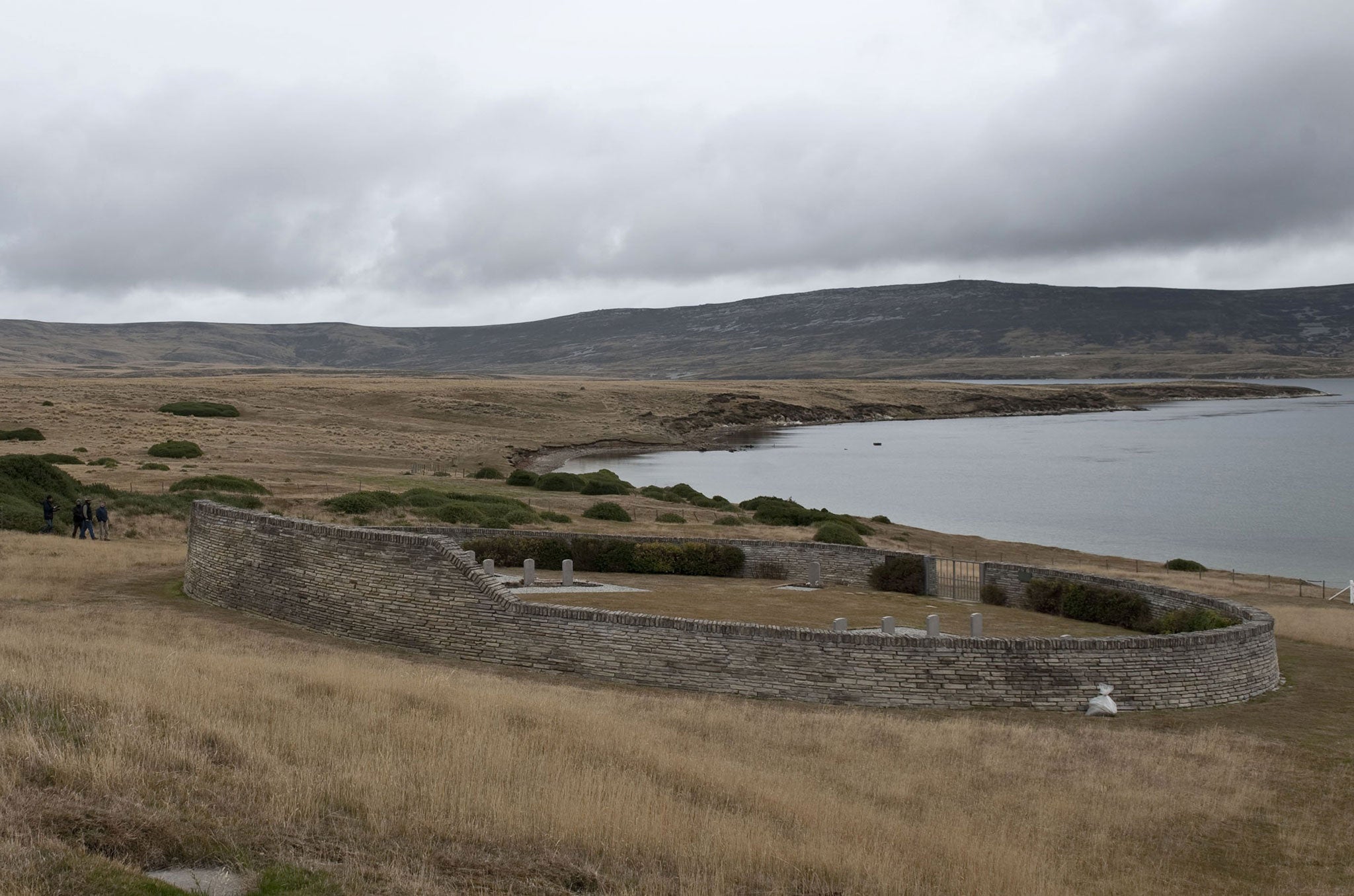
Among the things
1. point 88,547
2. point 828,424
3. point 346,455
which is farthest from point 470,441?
point 828,424

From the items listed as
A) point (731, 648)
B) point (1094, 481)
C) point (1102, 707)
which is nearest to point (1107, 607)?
point (1102, 707)

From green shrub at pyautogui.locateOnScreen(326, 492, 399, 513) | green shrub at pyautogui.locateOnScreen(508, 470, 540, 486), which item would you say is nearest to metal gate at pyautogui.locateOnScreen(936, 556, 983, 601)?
green shrub at pyautogui.locateOnScreen(326, 492, 399, 513)

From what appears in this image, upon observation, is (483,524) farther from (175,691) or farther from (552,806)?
(552,806)

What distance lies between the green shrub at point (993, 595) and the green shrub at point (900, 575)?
171 centimetres

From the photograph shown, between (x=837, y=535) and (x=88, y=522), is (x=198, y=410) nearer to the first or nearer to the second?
(x=88, y=522)

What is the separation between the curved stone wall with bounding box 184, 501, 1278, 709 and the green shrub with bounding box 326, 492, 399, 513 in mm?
20659

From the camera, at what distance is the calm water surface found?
192 feet

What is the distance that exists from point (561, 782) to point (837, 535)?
115ft

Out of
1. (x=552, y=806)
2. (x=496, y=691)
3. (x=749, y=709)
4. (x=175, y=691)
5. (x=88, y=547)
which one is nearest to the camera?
(x=552, y=806)

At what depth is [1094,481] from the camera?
83.8 m

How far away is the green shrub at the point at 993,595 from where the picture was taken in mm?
30703

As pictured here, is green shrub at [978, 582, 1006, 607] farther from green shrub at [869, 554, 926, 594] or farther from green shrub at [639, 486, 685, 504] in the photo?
green shrub at [639, 486, 685, 504]

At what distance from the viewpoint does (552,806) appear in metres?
9.62

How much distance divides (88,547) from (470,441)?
62.3 m
